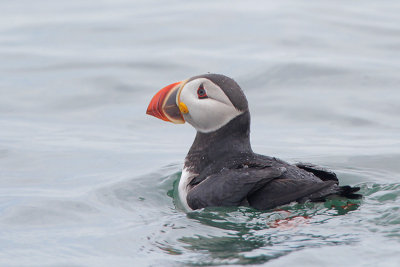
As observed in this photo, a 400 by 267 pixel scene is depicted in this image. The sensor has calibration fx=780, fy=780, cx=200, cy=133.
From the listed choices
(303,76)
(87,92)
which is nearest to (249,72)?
(303,76)

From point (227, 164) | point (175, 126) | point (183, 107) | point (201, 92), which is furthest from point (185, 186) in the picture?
point (175, 126)

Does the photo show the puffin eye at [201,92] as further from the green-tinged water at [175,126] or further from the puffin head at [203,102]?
the green-tinged water at [175,126]

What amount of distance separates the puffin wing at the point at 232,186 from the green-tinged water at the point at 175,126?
0.36 feet

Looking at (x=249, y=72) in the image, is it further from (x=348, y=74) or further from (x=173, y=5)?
(x=173, y=5)

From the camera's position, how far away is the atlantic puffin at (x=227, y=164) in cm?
612

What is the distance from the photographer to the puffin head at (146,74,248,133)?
6.68m

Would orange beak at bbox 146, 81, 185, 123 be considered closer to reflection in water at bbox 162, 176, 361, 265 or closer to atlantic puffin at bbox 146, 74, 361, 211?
atlantic puffin at bbox 146, 74, 361, 211

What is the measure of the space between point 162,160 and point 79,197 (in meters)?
1.61

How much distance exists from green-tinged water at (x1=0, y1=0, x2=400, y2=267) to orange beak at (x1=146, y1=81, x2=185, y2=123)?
81 cm

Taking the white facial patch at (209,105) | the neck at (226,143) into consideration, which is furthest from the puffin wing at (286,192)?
the white facial patch at (209,105)

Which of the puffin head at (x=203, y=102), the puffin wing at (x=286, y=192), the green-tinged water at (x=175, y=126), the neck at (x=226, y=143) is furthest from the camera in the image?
the neck at (x=226, y=143)

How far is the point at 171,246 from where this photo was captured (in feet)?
19.4

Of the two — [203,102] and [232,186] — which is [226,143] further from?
[232,186]

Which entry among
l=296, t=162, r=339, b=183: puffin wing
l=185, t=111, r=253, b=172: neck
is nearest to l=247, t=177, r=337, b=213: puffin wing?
l=296, t=162, r=339, b=183: puffin wing
